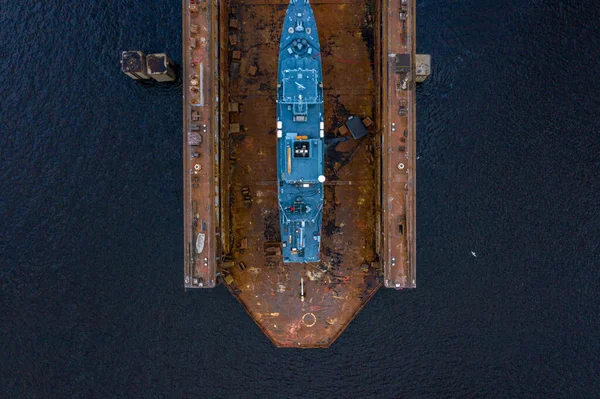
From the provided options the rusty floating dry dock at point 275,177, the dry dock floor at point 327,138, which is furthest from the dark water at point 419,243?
the dry dock floor at point 327,138

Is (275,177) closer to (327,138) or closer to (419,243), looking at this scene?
(327,138)

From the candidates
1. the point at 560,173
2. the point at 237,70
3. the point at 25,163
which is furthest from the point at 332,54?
the point at 25,163

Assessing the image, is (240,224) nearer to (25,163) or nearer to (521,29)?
(25,163)

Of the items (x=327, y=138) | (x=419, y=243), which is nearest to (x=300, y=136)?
(x=327, y=138)

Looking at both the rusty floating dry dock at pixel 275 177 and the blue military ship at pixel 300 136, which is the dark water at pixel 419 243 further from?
the blue military ship at pixel 300 136

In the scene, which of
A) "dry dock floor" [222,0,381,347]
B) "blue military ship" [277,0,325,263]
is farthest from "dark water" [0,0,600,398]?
"blue military ship" [277,0,325,263]

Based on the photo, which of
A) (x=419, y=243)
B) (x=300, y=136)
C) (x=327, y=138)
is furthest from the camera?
(x=419, y=243)
